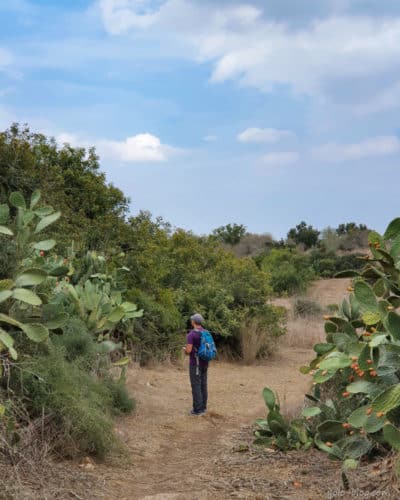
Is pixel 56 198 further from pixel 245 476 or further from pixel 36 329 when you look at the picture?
pixel 245 476

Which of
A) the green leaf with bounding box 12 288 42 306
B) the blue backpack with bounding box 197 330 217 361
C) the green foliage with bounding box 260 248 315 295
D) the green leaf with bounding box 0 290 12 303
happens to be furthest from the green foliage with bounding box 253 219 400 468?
the green foliage with bounding box 260 248 315 295

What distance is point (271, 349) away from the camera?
15.4 metres

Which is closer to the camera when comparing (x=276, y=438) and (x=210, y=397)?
(x=276, y=438)

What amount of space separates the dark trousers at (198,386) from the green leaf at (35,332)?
334 cm

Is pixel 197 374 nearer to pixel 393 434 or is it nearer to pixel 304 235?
pixel 393 434

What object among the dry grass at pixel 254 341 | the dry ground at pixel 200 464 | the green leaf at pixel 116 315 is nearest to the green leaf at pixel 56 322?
the dry ground at pixel 200 464

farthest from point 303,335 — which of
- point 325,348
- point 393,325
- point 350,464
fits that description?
point 393,325

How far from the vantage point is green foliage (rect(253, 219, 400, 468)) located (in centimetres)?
496

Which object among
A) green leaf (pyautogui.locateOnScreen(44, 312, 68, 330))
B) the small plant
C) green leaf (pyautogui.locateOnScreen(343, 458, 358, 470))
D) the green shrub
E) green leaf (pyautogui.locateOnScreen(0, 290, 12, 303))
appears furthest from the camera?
green leaf (pyautogui.locateOnScreen(44, 312, 68, 330))

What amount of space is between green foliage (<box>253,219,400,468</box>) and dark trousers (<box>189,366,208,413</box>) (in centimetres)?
226

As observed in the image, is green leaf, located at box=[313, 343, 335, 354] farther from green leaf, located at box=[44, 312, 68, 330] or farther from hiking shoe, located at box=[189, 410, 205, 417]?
hiking shoe, located at box=[189, 410, 205, 417]

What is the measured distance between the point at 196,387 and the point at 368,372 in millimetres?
4016

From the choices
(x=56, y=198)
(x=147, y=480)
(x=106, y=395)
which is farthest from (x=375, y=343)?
(x=56, y=198)

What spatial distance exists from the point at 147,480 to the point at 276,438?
1.36 metres
